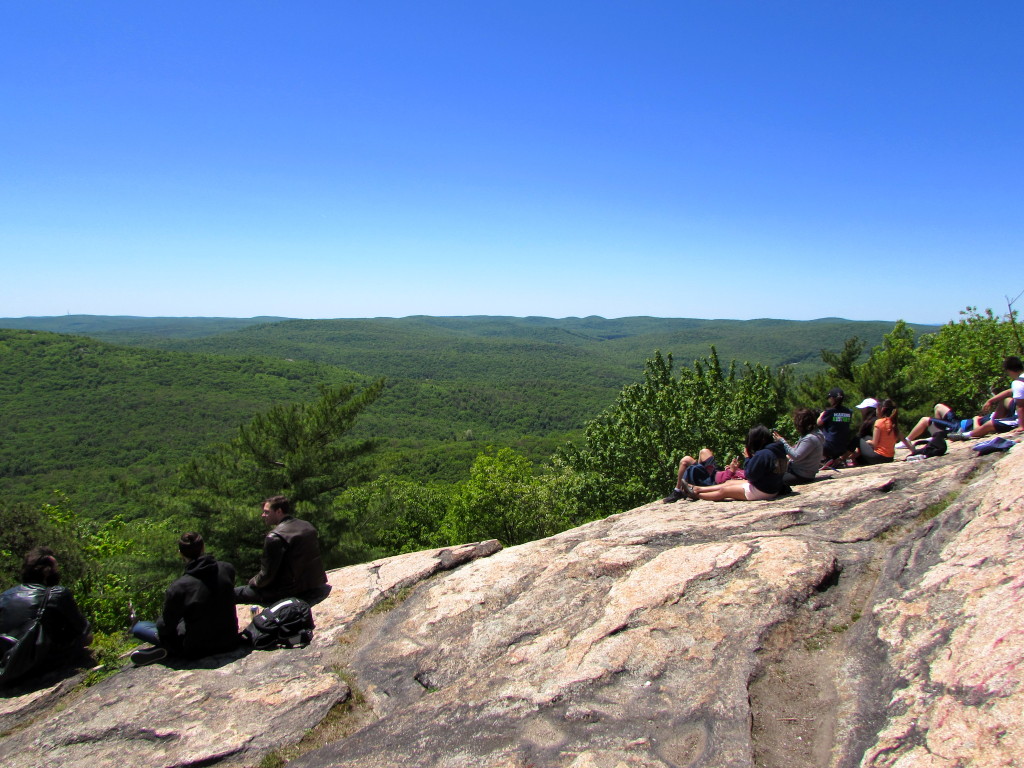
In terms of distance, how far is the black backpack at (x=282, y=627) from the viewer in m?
5.53

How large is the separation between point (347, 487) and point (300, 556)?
10728 millimetres

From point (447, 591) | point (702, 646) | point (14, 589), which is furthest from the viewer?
point (447, 591)

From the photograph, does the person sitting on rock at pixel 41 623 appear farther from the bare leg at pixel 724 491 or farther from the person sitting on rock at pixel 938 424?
the person sitting on rock at pixel 938 424

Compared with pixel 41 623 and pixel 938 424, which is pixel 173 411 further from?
pixel 938 424

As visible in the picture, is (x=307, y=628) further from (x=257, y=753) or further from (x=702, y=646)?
(x=702, y=646)

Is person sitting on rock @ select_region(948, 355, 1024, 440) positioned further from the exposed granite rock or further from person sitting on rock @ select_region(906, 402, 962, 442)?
the exposed granite rock

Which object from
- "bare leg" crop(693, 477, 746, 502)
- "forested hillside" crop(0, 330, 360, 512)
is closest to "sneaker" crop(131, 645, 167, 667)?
"bare leg" crop(693, 477, 746, 502)

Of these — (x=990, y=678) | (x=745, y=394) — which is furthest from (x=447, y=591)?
(x=745, y=394)

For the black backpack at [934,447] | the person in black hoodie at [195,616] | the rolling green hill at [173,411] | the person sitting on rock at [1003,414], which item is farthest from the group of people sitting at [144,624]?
the rolling green hill at [173,411]

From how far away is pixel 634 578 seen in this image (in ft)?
18.9

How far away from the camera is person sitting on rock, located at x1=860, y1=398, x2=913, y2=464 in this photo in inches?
375

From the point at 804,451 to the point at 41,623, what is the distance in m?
8.89

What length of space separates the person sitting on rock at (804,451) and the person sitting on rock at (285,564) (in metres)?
6.21

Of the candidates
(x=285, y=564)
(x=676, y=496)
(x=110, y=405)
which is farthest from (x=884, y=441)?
(x=110, y=405)
